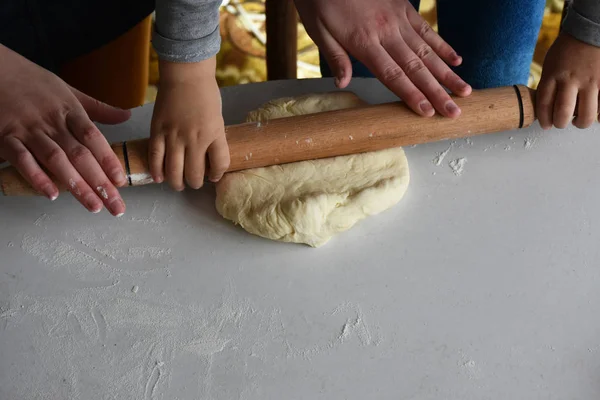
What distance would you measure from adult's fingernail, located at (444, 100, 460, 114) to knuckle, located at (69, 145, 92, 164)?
625 millimetres

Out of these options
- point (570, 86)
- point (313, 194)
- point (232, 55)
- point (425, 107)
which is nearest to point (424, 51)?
point (425, 107)

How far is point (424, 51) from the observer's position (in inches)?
48.6

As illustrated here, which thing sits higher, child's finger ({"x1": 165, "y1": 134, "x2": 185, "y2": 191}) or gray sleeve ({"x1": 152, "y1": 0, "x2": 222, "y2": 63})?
gray sleeve ({"x1": 152, "y1": 0, "x2": 222, "y2": 63})

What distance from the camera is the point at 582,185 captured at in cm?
115

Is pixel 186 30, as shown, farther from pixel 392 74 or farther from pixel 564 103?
pixel 564 103

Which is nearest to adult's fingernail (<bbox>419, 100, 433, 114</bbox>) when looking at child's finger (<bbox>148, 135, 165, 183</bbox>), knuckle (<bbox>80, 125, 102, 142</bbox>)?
child's finger (<bbox>148, 135, 165, 183</bbox>)

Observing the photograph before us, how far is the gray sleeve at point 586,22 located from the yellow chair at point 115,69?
1.05 meters

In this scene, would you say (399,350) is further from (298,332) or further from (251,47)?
(251,47)

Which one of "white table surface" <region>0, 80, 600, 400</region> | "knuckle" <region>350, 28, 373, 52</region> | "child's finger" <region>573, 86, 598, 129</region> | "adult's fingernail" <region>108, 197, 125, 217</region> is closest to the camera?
"white table surface" <region>0, 80, 600, 400</region>

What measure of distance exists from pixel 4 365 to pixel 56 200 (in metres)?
0.32

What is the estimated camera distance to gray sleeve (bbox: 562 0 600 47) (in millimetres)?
1124

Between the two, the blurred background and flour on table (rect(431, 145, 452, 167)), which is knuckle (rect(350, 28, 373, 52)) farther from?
the blurred background

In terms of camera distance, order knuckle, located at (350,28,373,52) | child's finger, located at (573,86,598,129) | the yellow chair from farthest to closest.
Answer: the yellow chair → knuckle, located at (350,28,373,52) → child's finger, located at (573,86,598,129)

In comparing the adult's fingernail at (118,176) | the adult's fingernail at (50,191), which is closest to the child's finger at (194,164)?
the adult's fingernail at (118,176)
